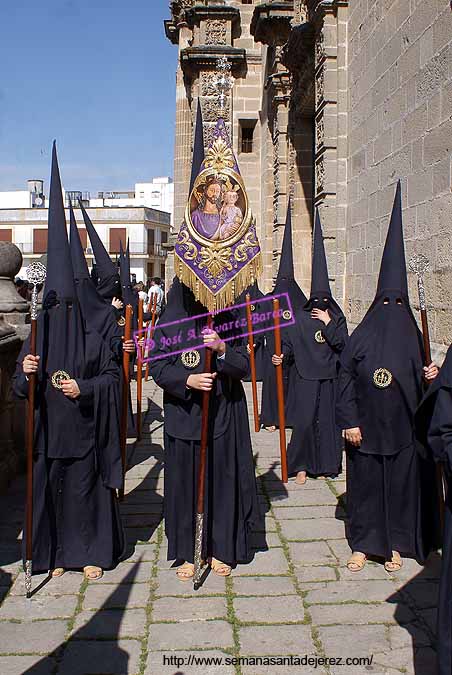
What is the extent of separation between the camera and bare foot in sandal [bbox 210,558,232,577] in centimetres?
445

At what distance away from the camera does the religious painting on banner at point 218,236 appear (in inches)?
169

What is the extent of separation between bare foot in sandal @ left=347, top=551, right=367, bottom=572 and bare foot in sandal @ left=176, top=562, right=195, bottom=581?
3.48 feet

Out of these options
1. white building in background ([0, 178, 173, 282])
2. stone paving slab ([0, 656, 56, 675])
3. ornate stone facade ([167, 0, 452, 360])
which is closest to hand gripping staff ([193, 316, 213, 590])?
stone paving slab ([0, 656, 56, 675])

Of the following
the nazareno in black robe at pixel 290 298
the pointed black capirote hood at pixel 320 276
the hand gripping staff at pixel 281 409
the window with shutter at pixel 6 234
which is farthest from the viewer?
the window with shutter at pixel 6 234

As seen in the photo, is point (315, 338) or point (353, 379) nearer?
point (353, 379)

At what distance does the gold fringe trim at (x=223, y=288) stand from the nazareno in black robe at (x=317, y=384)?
2522mm

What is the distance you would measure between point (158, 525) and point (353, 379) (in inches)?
77.7

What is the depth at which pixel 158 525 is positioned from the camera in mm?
5367

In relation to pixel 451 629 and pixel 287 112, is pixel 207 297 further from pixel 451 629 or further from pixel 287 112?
pixel 287 112

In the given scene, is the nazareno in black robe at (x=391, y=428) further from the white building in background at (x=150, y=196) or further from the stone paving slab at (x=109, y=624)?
the white building in background at (x=150, y=196)

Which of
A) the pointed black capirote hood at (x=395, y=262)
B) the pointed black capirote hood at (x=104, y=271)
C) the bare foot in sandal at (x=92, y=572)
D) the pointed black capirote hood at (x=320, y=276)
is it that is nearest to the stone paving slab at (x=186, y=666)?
the bare foot in sandal at (x=92, y=572)

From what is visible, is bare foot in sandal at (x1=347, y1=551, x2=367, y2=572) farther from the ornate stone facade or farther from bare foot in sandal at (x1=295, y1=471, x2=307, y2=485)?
the ornate stone facade

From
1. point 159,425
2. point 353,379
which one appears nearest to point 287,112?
point 159,425

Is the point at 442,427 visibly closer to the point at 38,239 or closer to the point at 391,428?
the point at 391,428
